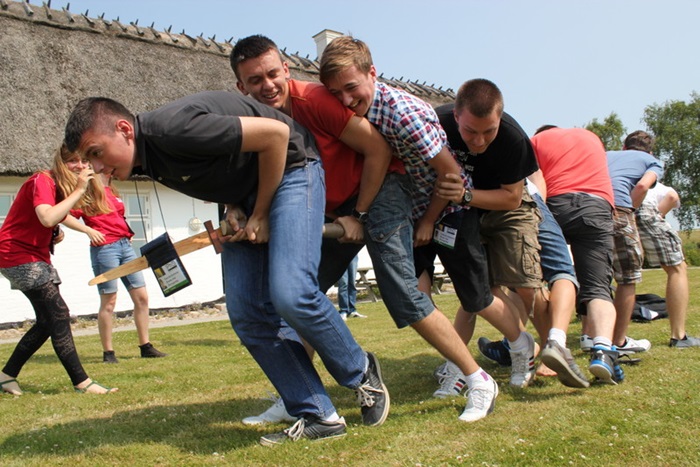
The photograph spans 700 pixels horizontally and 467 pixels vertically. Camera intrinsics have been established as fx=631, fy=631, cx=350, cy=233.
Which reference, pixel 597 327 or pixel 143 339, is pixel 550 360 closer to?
pixel 597 327

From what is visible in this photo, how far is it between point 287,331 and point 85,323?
10.1 metres

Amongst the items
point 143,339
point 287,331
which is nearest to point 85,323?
point 143,339

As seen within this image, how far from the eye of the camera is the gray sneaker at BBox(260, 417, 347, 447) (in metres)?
3.11

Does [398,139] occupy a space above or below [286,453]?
above

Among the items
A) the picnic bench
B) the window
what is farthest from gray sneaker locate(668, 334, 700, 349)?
the window

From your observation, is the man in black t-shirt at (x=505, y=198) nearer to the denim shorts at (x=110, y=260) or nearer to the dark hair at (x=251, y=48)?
the dark hair at (x=251, y=48)

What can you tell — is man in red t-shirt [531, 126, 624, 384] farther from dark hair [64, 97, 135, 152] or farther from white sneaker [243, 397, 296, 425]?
dark hair [64, 97, 135, 152]

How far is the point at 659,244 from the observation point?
554 centimetres

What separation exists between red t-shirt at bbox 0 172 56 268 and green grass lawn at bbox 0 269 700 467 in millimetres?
1037

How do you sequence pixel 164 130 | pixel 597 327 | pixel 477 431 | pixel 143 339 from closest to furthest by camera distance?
pixel 164 130
pixel 477 431
pixel 597 327
pixel 143 339

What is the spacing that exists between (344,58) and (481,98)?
0.77 m

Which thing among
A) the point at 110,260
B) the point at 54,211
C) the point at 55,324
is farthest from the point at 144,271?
the point at 54,211

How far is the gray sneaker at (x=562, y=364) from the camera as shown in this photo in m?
3.41

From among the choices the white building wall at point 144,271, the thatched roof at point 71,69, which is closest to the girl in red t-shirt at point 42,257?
the white building wall at point 144,271
